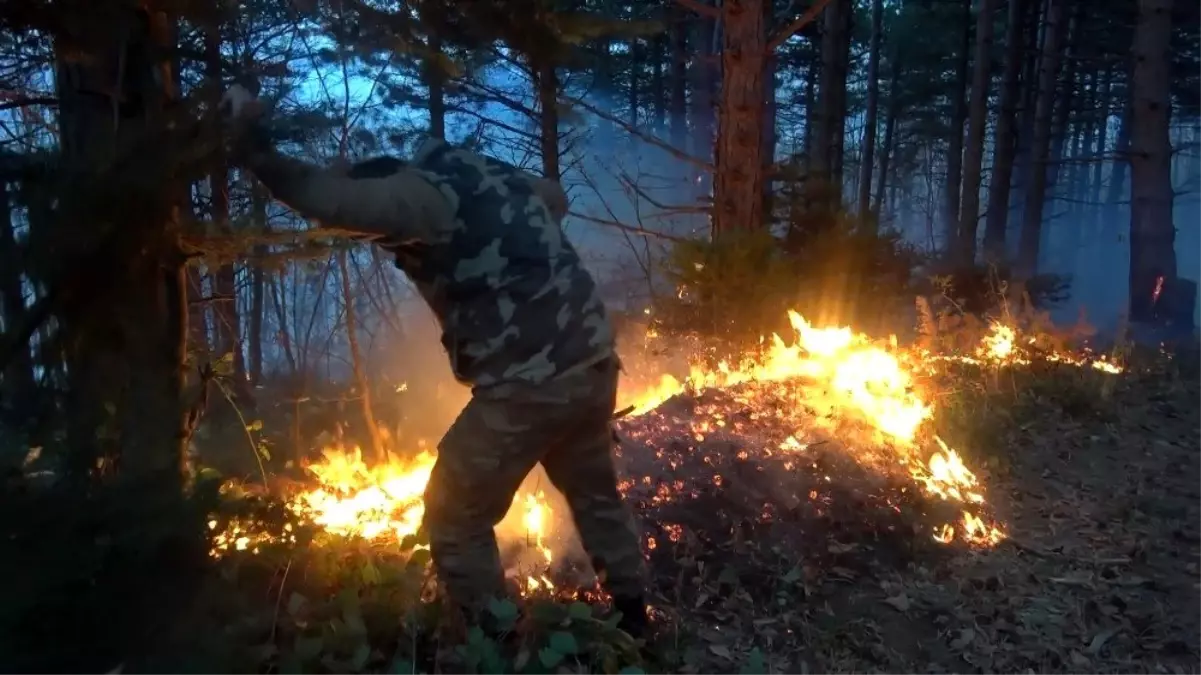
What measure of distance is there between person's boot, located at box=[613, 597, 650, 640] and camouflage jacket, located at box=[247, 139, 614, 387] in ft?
3.26

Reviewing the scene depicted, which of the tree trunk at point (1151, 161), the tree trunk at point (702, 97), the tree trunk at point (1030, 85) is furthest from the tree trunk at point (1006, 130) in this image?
the tree trunk at point (702, 97)

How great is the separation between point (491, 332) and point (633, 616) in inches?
50.9

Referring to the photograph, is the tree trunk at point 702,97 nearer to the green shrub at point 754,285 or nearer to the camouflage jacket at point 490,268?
the green shrub at point 754,285

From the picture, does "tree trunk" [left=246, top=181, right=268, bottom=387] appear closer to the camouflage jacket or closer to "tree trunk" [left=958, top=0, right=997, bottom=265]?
the camouflage jacket

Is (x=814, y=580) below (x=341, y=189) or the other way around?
below

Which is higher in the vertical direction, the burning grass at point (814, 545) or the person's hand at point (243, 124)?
the person's hand at point (243, 124)

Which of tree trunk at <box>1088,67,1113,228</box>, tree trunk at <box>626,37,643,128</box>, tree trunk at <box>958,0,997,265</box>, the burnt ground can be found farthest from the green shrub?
tree trunk at <box>1088,67,1113,228</box>

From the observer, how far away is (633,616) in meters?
3.45

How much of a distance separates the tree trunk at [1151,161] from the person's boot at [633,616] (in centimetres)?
1019

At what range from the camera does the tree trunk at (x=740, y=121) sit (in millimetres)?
7676

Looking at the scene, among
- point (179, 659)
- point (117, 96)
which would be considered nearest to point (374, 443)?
point (117, 96)

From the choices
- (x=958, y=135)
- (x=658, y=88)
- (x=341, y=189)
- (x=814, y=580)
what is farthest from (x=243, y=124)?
(x=658, y=88)

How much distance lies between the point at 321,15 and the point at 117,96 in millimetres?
1993

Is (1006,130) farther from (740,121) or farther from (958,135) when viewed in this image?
(740,121)
